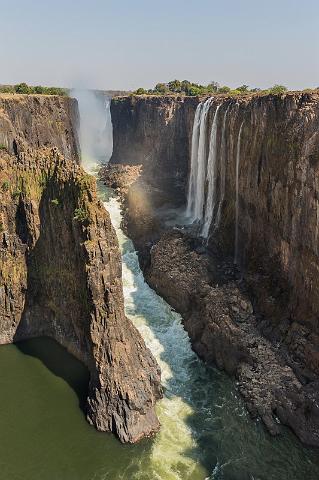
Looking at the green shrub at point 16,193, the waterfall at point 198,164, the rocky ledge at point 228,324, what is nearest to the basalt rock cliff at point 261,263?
the rocky ledge at point 228,324

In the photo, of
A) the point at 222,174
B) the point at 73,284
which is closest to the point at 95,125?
the point at 222,174

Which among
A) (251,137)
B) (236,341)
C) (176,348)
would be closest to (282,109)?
(251,137)

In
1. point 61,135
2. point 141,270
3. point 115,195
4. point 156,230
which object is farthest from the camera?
point 115,195

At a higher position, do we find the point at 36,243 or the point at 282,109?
the point at 282,109

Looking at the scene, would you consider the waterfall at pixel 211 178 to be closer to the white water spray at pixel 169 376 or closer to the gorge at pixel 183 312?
the gorge at pixel 183 312

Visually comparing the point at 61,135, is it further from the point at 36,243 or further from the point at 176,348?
the point at 176,348

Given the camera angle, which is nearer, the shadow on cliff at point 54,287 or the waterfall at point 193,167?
the shadow on cliff at point 54,287

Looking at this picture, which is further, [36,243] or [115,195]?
[115,195]
